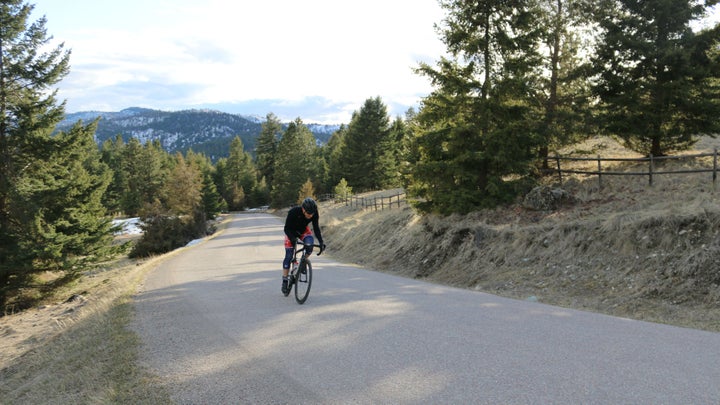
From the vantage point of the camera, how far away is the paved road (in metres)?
4.07

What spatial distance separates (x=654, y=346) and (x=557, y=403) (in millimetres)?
2210

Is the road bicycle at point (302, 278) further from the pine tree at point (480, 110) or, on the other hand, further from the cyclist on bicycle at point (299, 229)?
the pine tree at point (480, 110)

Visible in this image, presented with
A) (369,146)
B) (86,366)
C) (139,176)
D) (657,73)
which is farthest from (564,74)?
(139,176)

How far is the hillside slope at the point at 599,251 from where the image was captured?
8188 mm

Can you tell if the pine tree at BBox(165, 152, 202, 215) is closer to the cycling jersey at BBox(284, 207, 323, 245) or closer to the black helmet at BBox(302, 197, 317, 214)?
the cycling jersey at BBox(284, 207, 323, 245)

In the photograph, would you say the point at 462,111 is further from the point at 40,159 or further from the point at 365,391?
the point at 40,159

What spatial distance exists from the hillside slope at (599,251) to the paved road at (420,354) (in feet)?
7.36

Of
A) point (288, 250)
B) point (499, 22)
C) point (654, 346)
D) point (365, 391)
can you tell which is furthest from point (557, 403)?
point (499, 22)

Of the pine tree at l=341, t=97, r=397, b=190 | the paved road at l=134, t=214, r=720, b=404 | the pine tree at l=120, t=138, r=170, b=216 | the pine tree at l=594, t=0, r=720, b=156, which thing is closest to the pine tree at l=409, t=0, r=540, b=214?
the pine tree at l=594, t=0, r=720, b=156

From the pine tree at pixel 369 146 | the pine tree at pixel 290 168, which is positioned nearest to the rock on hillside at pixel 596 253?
the pine tree at pixel 369 146

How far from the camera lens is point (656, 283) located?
8555 millimetres

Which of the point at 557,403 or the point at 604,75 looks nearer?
the point at 557,403

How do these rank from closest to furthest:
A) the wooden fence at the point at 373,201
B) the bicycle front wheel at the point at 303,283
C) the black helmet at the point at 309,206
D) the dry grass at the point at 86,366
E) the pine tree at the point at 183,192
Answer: the dry grass at the point at 86,366 < the black helmet at the point at 309,206 < the bicycle front wheel at the point at 303,283 < the wooden fence at the point at 373,201 < the pine tree at the point at 183,192

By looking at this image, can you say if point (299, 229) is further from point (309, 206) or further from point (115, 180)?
point (115, 180)
